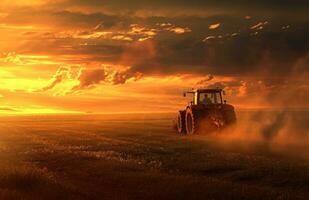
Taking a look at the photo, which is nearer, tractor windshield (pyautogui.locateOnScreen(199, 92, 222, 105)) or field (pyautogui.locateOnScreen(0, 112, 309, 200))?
field (pyautogui.locateOnScreen(0, 112, 309, 200))

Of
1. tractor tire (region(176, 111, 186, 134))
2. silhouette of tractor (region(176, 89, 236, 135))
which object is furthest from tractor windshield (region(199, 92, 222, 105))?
tractor tire (region(176, 111, 186, 134))

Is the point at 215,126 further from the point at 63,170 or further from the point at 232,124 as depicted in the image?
the point at 63,170

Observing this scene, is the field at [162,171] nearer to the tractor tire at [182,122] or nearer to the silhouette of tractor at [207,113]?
the silhouette of tractor at [207,113]

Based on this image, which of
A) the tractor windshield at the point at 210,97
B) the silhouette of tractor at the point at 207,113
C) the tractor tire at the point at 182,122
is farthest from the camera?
the tractor tire at the point at 182,122

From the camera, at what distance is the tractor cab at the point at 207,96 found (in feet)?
132

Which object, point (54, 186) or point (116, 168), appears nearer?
point (54, 186)

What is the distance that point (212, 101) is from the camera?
4044 centimetres

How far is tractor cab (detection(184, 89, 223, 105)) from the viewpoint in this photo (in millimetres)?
40125

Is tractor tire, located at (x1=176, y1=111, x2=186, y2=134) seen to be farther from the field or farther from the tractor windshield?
the field

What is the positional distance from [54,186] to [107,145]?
16.1 metres

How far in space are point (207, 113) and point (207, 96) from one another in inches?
82.2

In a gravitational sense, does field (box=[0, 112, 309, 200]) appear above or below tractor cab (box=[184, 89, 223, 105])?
below

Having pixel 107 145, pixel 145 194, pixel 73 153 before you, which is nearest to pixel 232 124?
pixel 107 145

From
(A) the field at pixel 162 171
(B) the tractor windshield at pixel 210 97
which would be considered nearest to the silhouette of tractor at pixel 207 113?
(B) the tractor windshield at pixel 210 97
